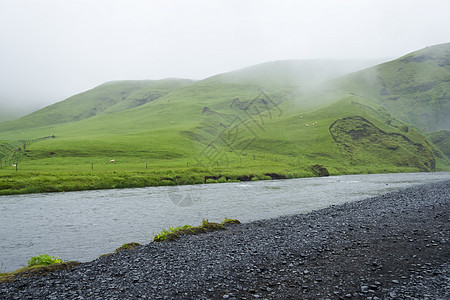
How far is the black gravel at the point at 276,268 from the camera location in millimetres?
10555

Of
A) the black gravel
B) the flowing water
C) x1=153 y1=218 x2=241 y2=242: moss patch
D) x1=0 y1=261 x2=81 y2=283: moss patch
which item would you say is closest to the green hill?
the flowing water

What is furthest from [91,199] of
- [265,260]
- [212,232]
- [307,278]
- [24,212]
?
[307,278]

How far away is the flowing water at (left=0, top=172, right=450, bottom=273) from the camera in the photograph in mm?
18719

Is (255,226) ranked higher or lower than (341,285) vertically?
lower

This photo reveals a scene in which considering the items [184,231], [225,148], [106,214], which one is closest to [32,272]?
[184,231]

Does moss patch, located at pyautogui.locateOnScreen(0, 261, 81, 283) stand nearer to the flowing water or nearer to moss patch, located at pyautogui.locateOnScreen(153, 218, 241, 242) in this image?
the flowing water

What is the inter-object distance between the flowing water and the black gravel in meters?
4.44

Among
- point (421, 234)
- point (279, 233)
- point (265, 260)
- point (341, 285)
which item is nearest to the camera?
point (341, 285)

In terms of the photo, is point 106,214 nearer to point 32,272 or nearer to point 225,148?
point 32,272

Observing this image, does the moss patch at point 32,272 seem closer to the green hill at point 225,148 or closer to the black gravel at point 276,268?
the black gravel at point 276,268

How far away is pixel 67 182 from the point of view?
47.8 m

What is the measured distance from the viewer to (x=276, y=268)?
42.4 feet

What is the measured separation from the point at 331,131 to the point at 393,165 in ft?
92.8

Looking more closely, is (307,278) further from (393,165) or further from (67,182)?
(393,165)
